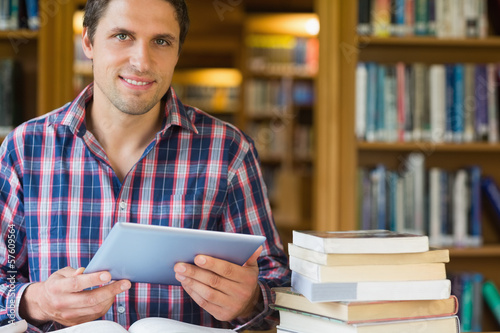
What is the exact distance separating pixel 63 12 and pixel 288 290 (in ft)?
6.18

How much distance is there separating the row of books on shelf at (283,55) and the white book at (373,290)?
13.6 ft

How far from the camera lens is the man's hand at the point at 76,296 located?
1.01 meters

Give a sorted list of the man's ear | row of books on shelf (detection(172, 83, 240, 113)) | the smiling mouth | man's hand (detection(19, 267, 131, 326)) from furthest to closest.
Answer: row of books on shelf (detection(172, 83, 240, 113))
the man's ear
the smiling mouth
man's hand (detection(19, 267, 131, 326))

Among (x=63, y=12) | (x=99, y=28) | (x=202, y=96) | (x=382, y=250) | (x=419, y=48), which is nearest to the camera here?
(x=382, y=250)

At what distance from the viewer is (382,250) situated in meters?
0.93

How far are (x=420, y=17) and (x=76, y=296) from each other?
200 centimetres

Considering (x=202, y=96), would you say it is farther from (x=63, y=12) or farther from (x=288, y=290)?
(x=288, y=290)

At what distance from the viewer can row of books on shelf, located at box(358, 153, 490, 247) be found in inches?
101

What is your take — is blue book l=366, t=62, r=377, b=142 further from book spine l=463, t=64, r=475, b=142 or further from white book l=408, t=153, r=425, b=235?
book spine l=463, t=64, r=475, b=142

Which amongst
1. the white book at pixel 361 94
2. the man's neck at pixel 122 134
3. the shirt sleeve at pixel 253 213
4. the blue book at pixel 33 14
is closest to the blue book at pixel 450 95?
the white book at pixel 361 94

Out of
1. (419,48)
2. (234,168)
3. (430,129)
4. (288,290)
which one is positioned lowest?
(288,290)

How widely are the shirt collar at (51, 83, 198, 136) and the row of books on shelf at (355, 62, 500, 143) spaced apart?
1.26 meters

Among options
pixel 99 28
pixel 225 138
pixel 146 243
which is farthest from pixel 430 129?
pixel 146 243

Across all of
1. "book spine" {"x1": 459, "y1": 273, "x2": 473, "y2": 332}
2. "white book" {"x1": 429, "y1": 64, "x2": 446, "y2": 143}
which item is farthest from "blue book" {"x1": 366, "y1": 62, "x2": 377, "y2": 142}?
"book spine" {"x1": 459, "y1": 273, "x2": 473, "y2": 332}
